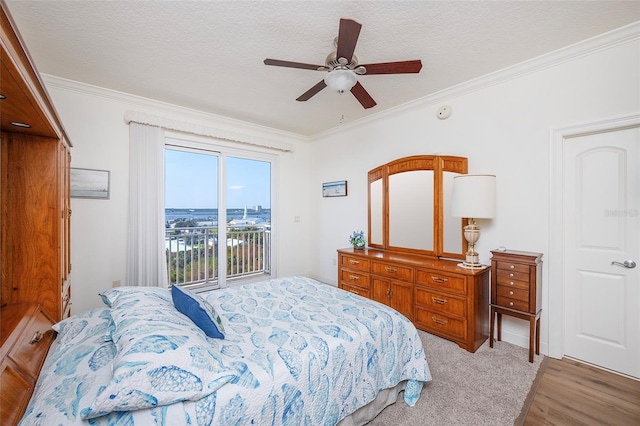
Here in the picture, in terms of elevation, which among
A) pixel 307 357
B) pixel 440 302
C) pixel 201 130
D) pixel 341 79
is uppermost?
pixel 201 130

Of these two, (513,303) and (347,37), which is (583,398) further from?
(347,37)

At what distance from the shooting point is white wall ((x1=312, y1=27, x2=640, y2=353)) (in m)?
2.19

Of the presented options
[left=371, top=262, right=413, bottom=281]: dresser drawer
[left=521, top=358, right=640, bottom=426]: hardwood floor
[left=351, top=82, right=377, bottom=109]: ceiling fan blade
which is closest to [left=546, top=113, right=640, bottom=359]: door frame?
[left=521, top=358, right=640, bottom=426]: hardwood floor

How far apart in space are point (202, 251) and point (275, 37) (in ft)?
10.9

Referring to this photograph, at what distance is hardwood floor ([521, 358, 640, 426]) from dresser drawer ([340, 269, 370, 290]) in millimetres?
1767

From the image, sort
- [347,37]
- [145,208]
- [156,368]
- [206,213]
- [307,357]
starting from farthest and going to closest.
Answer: [206,213] → [145,208] → [347,37] → [307,357] → [156,368]

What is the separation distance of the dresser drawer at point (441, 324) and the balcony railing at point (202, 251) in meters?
2.82

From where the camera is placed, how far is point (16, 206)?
1.72 metres

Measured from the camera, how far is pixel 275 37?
2170 mm

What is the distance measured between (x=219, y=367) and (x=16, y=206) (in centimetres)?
178

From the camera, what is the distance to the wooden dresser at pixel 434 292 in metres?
2.50

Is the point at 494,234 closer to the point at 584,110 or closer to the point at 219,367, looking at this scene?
the point at 584,110

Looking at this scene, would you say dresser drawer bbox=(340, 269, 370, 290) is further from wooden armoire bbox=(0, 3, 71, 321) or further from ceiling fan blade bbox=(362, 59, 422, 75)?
wooden armoire bbox=(0, 3, 71, 321)

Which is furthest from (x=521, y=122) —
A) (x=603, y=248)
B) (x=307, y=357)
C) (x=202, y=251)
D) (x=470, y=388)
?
(x=202, y=251)
